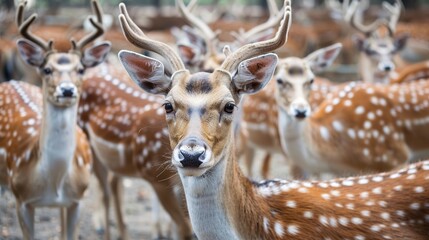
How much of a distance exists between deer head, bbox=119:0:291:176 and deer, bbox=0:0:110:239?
4.47 ft

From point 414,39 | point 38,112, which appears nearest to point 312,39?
point 414,39

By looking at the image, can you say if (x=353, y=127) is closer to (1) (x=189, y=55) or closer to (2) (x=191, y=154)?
(1) (x=189, y=55)

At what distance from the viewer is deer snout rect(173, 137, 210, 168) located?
3334mm

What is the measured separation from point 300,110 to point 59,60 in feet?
5.80

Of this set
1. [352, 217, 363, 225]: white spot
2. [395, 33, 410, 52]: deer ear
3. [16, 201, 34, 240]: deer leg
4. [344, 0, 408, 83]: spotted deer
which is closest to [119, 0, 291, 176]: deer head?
[352, 217, 363, 225]: white spot

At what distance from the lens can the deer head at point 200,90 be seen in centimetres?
341

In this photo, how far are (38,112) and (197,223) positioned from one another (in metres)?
2.78

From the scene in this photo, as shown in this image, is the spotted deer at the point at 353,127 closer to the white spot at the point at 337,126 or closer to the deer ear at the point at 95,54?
the white spot at the point at 337,126

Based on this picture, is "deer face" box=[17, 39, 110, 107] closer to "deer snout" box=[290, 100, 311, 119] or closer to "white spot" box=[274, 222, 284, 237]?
"deer snout" box=[290, 100, 311, 119]

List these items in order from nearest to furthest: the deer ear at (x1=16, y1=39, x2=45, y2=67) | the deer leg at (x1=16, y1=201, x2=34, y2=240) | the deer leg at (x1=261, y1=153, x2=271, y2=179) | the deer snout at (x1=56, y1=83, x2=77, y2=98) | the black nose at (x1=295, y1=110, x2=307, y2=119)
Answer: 1. the deer snout at (x1=56, y1=83, x2=77, y2=98)
2. the deer leg at (x1=16, y1=201, x2=34, y2=240)
3. the deer ear at (x1=16, y1=39, x2=45, y2=67)
4. the black nose at (x1=295, y1=110, x2=307, y2=119)
5. the deer leg at (x1=261, y1=153, x2=271, y2=179)

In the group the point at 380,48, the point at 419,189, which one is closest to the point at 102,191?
the point at 419,189

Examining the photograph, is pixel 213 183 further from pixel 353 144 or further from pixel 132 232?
pixel 132 232

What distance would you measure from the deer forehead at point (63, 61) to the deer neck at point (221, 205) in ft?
6.75

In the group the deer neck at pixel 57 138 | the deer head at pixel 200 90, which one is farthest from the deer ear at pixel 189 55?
the deer head at pixel 200 90
